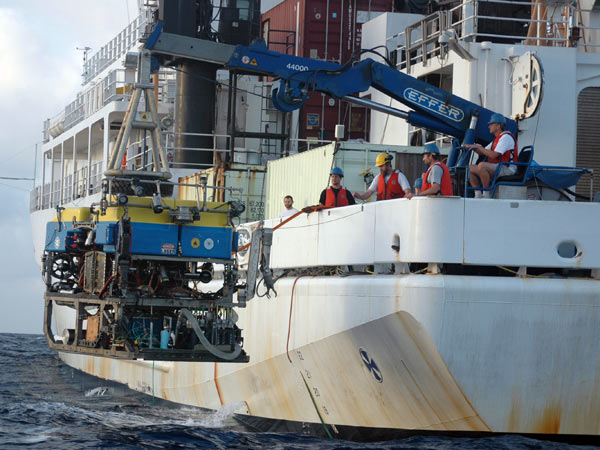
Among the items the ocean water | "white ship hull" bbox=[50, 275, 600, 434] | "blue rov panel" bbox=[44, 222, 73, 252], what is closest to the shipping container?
"white ship hull" bbox=[50, 275, 600, 434]

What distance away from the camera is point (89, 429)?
12.4 meters

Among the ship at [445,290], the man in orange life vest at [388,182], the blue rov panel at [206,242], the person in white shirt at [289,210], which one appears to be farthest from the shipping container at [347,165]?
the blue rov panel at [206,242]

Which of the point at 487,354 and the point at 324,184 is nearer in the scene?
the point at 487,354

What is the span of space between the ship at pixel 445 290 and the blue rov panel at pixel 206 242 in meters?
0.59

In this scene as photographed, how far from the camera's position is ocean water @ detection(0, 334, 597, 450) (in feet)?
34.2

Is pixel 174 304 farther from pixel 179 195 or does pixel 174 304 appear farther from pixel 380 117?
pixel 380 117

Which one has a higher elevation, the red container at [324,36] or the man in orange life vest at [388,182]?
the red container at [324,36]

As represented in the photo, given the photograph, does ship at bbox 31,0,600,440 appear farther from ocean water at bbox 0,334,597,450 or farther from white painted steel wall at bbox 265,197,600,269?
ocean water at bbox 0,334,597,450

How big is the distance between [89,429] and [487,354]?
5510 millimetres

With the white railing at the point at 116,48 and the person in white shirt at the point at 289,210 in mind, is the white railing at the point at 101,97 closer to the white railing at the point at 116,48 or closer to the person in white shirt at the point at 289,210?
the white railing at the point at 116,48

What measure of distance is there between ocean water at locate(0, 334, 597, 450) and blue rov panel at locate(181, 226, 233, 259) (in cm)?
219

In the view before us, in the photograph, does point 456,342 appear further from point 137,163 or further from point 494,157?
point 137,163

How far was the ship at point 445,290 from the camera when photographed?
31.6 ft

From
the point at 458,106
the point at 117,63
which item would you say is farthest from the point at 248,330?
the point at 117,63
